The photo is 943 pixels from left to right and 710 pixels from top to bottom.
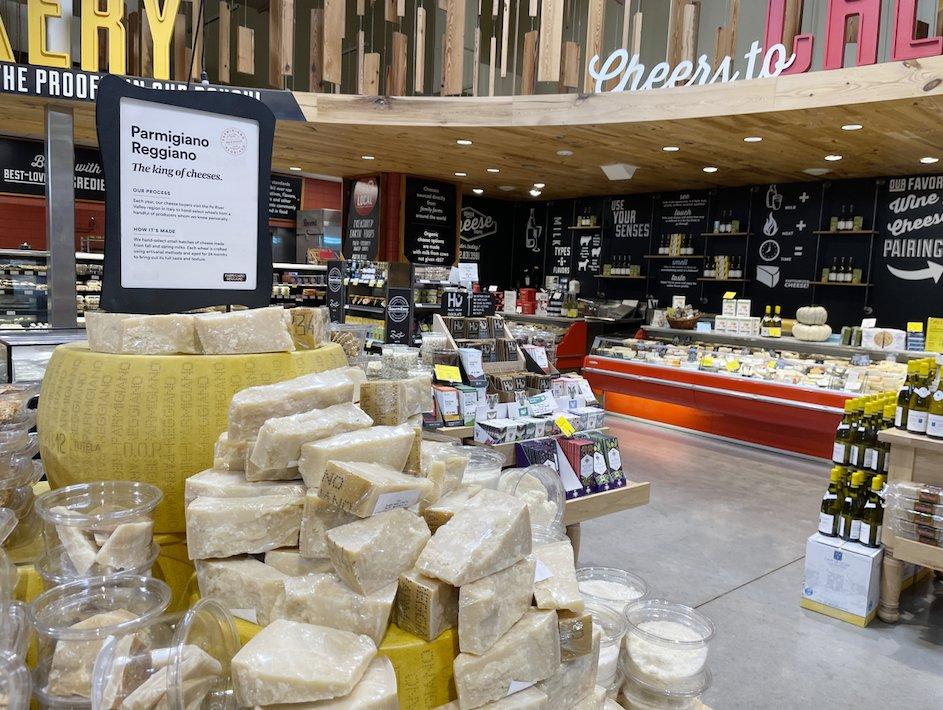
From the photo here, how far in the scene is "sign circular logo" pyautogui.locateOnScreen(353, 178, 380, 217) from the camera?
10.1 meters

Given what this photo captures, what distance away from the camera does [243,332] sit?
1.45 m

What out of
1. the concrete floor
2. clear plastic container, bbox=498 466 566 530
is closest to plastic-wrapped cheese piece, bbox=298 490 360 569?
clear plastic container, bbox=498 466 566 530

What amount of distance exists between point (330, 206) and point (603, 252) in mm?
4892

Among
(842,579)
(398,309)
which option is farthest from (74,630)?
(398,309)

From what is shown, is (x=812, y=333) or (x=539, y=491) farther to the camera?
(x=812, y=333)

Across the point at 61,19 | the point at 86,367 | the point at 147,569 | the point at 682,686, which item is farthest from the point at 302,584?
the point at 61,19

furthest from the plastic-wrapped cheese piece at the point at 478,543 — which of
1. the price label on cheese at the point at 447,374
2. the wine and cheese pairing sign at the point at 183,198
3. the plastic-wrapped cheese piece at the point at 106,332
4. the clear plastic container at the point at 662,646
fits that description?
the price label on cheese at the point at 447,374

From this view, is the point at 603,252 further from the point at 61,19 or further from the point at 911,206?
the point at 61,19

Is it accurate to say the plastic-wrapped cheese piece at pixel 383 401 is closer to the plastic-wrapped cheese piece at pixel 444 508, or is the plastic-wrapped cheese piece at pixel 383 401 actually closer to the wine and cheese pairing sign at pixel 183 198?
the plastic-wrapped cheese piece at pixel 444 508

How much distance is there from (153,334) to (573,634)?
974mm

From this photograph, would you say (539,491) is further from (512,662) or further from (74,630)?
(74,630)

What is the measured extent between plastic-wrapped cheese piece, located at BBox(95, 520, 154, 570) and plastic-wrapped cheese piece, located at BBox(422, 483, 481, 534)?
0.48 m

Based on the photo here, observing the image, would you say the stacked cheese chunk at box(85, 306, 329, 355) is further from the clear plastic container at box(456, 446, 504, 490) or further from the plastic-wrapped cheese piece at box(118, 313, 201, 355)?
the clear plastic container at box(456, 446, 504, 490)

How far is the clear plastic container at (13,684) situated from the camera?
853 millimetres
